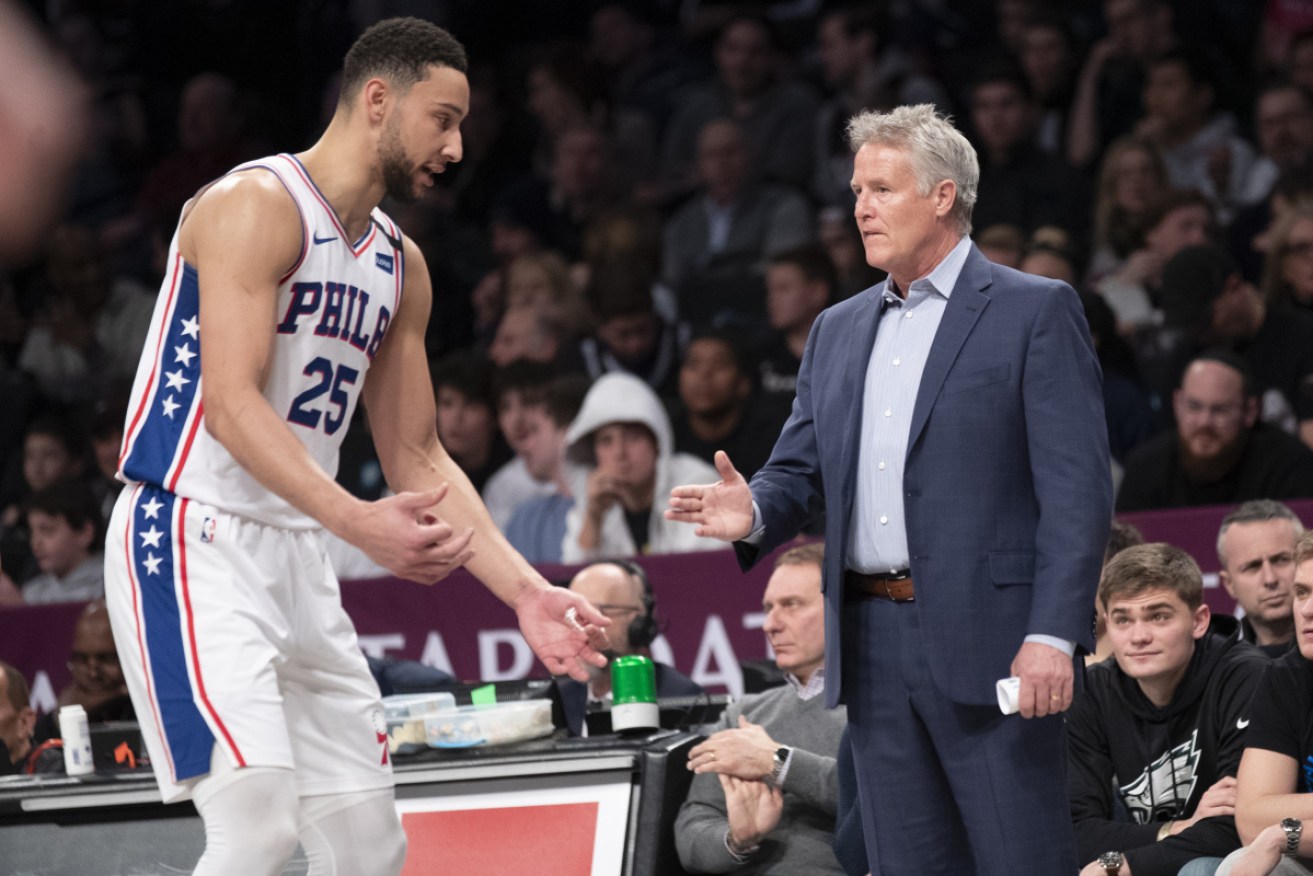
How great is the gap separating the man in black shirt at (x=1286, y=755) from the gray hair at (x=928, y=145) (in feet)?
4.83

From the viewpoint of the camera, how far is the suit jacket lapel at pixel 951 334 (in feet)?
11.2

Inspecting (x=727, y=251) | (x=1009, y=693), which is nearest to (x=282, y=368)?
(x=1009, y=693)

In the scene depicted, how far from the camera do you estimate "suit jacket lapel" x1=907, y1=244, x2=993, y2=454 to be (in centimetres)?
343

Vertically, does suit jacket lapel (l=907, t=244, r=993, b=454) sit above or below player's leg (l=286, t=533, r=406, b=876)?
above

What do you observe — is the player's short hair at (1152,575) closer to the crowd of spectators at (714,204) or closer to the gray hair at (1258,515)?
the gray hair at (1258,515)

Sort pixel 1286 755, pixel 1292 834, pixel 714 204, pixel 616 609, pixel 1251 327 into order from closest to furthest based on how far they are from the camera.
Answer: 1. pixel 1292 834
2. pixel 1286 755
3. pixel 616 609
4. pixel 1251 327
5. pixel 714 204

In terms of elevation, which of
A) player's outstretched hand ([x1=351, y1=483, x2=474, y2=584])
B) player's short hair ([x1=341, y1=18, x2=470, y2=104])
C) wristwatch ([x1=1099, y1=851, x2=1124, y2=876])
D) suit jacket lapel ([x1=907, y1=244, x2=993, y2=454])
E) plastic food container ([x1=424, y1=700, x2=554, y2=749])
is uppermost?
player's short hair ([x1=341, y1=18, x2=470, y2=104])

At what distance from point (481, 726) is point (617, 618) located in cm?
112

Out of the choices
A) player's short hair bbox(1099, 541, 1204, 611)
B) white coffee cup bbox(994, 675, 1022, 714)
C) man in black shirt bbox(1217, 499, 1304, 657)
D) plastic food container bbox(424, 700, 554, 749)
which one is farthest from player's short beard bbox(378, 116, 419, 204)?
man in black shirt bbox(1217, 499, 1304, 657)

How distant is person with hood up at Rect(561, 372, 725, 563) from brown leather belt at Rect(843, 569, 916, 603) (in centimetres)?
358

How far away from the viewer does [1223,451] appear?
6.39 m

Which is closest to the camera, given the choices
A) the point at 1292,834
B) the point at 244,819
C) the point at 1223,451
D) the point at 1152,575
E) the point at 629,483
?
the point at 244,819

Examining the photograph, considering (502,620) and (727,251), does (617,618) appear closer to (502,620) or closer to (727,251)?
(502,620)

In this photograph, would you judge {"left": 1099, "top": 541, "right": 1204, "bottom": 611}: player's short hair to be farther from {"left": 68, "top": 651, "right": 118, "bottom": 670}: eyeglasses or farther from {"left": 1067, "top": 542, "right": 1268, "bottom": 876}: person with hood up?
{"left": 68, "top": 651, "right": 118, "bottom": 670}: eyeglasses
